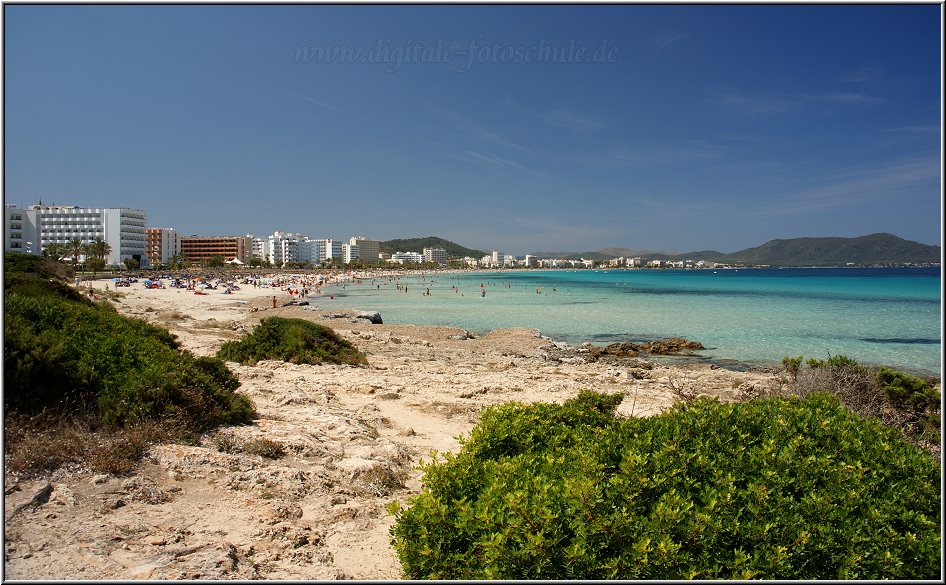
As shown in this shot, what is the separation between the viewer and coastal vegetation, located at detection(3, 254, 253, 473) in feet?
15.1

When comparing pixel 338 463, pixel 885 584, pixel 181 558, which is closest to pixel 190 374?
pixel 338 463

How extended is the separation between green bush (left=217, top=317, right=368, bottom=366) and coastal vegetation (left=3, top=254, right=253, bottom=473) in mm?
5683

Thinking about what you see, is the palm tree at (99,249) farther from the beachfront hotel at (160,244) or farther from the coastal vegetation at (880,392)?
the coastal vegetation at (880,392)

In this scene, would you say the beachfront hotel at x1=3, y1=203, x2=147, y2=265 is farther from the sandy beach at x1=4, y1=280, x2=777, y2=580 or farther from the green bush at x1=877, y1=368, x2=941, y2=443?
the green bush at x1=877, y1=368, x2=941, y2=443

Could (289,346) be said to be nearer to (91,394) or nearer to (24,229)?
(91,394)

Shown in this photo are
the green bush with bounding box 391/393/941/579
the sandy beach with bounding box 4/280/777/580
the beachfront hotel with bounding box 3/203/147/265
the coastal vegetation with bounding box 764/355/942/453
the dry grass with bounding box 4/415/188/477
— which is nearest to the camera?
the green bush with bounding box 391/393/941/579

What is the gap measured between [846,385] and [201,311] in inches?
1420

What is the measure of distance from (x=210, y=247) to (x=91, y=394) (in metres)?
172

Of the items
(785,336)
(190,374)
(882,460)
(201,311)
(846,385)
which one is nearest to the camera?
(882,460)

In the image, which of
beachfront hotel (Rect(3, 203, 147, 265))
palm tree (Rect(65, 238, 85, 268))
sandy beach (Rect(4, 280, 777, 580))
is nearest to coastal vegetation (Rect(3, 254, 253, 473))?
sandy beach (Rect(4, 280, 777, 580))

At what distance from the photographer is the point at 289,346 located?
13.0m

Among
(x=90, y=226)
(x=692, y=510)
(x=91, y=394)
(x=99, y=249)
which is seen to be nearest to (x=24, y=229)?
(x=90, y=226)

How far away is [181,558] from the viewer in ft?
11.3

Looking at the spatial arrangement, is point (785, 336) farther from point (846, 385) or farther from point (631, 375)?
point (846, 385)
